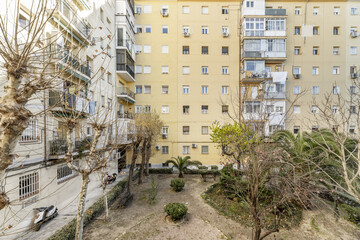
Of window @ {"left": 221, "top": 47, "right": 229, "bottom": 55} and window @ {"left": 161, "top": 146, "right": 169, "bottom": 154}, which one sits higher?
window @ {"left": 221, "top": 47, "right": 229, "bottom": 55}

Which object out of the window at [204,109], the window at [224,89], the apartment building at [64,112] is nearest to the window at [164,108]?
the window at [204,109]

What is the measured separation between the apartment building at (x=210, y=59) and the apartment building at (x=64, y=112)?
13.4 ft

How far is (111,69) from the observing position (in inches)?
638

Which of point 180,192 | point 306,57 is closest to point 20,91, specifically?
point 180,192

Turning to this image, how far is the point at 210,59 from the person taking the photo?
20.3 m

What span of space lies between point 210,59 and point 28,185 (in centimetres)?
2032

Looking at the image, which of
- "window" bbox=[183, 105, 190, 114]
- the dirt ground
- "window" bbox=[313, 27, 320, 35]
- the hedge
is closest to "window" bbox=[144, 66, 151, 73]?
"window" bbox=[183, 105, 190, 114]

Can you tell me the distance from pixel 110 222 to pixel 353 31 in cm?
3330

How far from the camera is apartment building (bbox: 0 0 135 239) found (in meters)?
3.85

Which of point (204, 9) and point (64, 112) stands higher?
point (204, 9)

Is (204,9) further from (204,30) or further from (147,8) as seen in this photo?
(147,8)

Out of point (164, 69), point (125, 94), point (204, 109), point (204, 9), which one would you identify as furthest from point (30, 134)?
point (204, 9)

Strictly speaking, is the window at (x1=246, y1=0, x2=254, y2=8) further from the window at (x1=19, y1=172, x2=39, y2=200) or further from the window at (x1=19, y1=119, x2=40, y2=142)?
the window at (x1=19, y1=172, x2=39, y2=200)

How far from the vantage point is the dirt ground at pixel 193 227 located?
685cm
